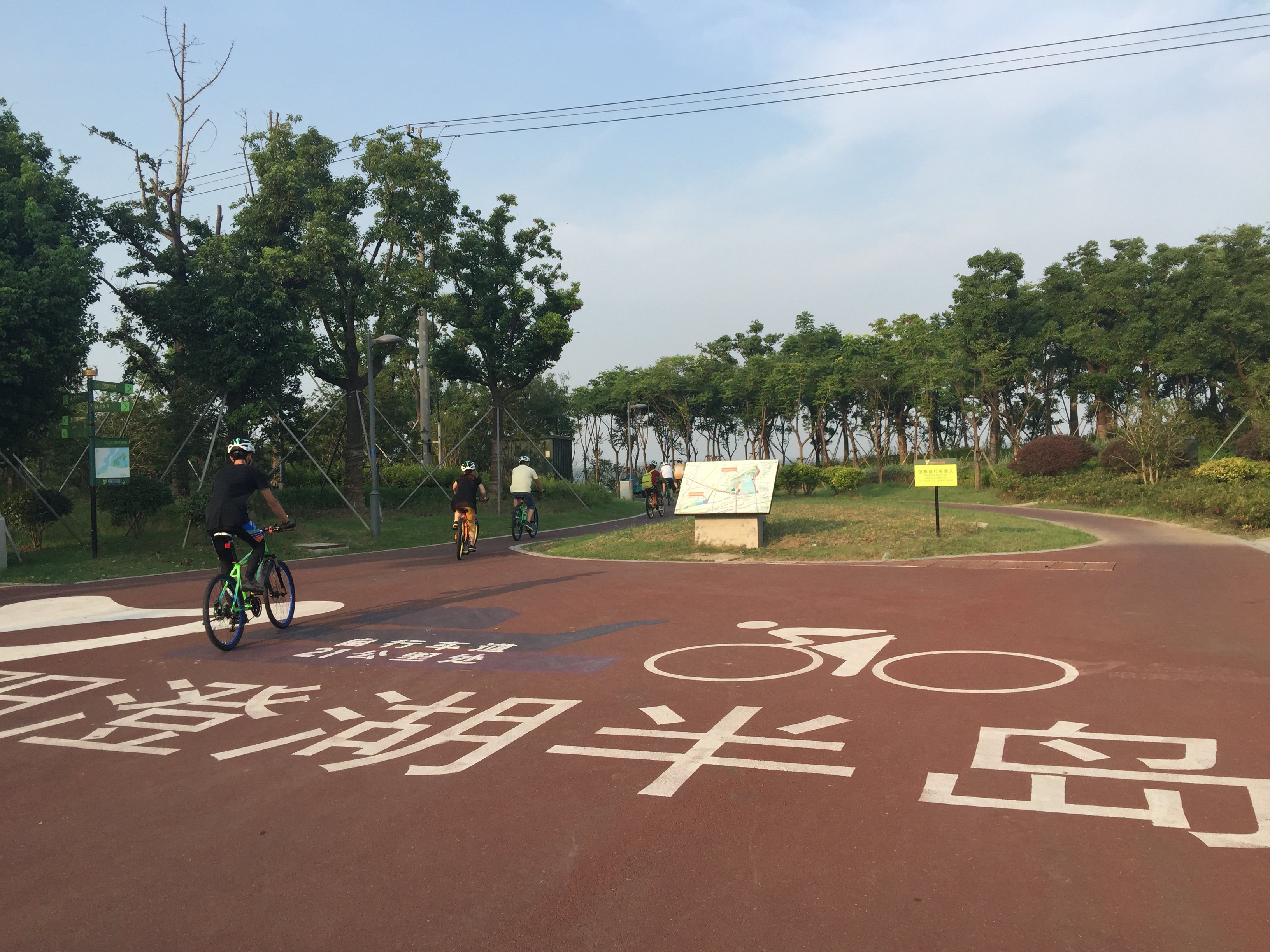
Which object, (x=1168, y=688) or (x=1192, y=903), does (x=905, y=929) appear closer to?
(x=1192, y=903)

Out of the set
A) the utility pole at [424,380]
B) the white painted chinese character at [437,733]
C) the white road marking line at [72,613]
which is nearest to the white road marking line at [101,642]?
the white road marking line at [72,613]

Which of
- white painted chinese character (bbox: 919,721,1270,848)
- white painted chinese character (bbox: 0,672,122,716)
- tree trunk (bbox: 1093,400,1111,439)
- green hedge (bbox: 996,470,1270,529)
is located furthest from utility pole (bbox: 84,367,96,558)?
tree trunk (bbox: 1093,400,1111,439)

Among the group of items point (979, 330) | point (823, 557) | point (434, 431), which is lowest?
point (823, 557)

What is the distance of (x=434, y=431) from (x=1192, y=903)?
135 feet

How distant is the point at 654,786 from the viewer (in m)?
4.79

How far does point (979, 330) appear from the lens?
42.2m

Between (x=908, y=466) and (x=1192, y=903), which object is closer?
(x=1192, y=903)

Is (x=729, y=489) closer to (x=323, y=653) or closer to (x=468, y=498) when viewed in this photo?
(x=468, y=498)

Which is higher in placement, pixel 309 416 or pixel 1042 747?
pixel 309 416

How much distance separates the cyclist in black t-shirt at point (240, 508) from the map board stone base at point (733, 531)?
909cm

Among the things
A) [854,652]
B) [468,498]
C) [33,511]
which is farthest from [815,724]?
[33,511]

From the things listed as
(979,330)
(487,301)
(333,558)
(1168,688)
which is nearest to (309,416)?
(487,301)

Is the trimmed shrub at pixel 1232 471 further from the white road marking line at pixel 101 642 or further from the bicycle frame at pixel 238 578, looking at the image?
the bicycle frame at pixel 238 578

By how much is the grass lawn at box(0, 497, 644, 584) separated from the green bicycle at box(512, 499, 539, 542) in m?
1.71
